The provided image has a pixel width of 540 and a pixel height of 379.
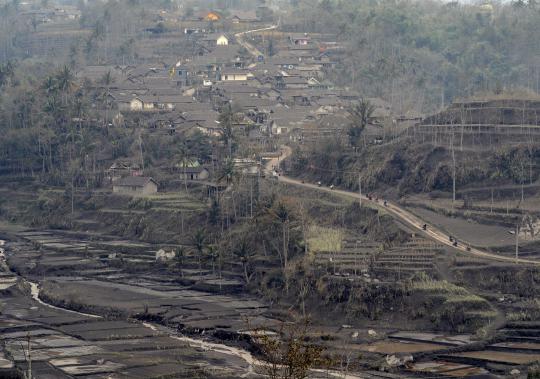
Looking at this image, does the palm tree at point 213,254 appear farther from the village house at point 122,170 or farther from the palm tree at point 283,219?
the village house at point 122,170

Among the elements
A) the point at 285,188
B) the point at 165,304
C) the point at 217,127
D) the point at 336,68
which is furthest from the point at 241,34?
the point at 165,304

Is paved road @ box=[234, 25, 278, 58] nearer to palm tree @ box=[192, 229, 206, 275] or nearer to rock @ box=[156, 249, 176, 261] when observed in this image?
rock @ box=[156, 249, 176, 261]

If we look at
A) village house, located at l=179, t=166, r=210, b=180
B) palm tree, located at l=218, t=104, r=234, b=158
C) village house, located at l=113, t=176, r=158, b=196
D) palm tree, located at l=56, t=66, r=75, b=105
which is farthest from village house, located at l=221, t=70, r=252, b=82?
village house, located at l=113, t=176, r=158, b=196

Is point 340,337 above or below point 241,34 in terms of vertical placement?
below

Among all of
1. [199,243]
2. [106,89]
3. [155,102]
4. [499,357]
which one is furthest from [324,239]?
[106,89]

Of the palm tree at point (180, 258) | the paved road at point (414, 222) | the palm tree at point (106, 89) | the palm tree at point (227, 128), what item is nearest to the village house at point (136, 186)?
the palm tree at point (227, 128)

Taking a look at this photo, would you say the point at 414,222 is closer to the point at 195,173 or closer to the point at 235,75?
the point at 195,173

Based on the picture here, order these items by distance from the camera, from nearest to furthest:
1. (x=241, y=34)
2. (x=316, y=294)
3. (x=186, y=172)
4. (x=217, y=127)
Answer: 1. (x=316, y=294)
2. (x=186, y=172)
3. (x=217, y=127)
4. (x=241, y=34)

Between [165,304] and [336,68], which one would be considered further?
[336,68]

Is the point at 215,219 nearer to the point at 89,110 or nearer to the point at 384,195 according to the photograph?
the point at 384,195
